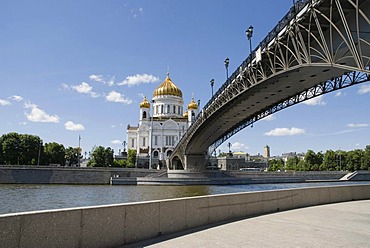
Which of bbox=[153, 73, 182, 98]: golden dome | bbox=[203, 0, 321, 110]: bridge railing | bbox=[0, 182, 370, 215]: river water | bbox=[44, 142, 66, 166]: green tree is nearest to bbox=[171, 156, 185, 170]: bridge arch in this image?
bbox=[44, 142, 66, 166]: green tree

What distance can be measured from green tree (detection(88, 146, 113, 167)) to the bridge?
2892 cm

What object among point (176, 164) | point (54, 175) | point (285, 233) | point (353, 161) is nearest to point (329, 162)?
point (353, 161)

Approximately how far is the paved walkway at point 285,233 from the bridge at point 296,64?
5675 mm

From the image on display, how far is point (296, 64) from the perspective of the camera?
752 inches

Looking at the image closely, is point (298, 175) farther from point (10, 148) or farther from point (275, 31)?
point (10, 148)

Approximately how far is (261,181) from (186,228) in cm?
4888

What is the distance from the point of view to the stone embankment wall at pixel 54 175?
43.0m

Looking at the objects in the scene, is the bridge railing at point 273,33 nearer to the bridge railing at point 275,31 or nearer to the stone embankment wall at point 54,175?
the bridge railing at point 275,31

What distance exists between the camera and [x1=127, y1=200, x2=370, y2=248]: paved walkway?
5355 mm

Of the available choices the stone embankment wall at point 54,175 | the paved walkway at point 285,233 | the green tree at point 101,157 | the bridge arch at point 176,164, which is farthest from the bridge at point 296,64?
the green tree at point 101,157

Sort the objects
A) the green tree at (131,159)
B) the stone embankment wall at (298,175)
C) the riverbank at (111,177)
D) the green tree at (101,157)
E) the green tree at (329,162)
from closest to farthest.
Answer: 1. the riverbank at (111,177)
2. the stone embankment wall at (298,175)
3. the green tree at (101,157)
4. the green tree at (131,159)
5. the green tree at (329,162)

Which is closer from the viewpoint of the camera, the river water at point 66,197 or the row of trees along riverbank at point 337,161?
the river water at point 66,197

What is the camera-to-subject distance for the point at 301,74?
20062 mm

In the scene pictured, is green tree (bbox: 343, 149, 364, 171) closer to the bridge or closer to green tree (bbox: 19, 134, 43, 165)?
the bridge
